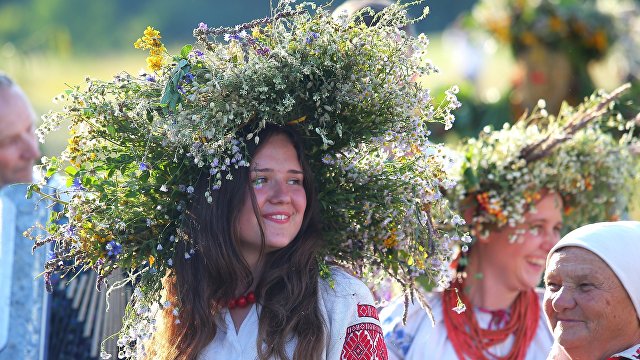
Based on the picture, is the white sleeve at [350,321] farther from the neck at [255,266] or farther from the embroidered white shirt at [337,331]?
the neck at [255,266]

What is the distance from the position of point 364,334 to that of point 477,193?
1382 mm

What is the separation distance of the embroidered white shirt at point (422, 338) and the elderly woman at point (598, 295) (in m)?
1.24

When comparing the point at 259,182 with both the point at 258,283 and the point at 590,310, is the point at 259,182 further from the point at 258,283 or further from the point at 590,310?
the point at 590,310

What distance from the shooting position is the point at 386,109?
3.88 meters

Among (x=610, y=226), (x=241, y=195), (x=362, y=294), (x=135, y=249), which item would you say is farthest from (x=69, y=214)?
(x=610, y=226)

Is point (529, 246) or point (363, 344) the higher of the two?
point (529, 246)

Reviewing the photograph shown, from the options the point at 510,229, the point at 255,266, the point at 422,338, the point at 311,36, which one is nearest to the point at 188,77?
the point at 311,36

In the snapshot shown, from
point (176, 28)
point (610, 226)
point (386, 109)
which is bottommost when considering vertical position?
point (610, 226)

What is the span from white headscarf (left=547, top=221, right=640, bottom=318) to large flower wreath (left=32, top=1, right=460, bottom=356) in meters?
0.58

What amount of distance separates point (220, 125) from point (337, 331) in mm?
788

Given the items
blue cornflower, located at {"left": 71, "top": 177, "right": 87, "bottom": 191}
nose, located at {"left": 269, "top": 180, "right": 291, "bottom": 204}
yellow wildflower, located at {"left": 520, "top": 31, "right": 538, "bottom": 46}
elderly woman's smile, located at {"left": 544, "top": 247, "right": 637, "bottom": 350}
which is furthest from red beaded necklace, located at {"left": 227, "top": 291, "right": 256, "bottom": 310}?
yellow wildflower, located at {"left": 520, "top": 31, "right": 538, "bottom": 46}

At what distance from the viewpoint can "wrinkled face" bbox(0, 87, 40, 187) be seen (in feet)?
17.9

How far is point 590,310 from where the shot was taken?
11.4 ft

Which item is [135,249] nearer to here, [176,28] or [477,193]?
[477,193]
